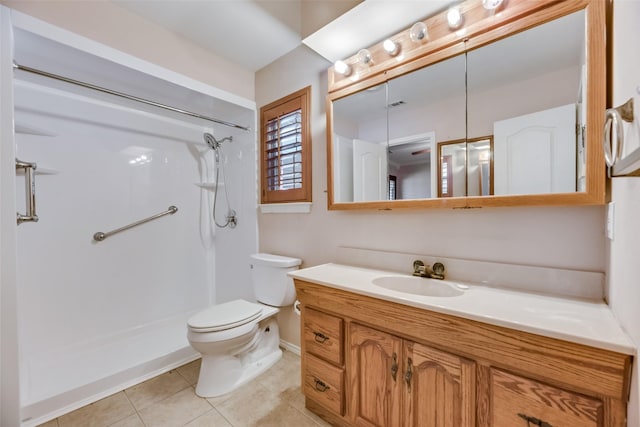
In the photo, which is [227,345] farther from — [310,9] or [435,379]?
[310,9]

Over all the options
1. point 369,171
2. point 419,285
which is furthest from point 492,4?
point 419,285

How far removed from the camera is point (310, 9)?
1.76m

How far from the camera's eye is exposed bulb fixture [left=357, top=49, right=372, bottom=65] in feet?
5.01

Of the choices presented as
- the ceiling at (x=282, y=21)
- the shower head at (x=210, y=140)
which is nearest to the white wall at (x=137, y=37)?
the ceiling at (x=282, y=21)

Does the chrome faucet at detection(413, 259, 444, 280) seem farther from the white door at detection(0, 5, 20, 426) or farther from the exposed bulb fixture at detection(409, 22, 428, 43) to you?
the white door at detection(0, 5, 20, 426)

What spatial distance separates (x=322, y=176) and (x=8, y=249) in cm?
164

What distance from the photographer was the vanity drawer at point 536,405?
0.71m

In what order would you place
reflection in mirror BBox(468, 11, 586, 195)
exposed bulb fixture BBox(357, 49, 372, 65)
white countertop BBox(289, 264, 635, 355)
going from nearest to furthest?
1. white countertop BBox(289, 264, 635, 355)
2. reflection in mirror BBox(468, 11, 586, 195)
3. exposed bulb fixture BBox(357, 49, 372, 65)

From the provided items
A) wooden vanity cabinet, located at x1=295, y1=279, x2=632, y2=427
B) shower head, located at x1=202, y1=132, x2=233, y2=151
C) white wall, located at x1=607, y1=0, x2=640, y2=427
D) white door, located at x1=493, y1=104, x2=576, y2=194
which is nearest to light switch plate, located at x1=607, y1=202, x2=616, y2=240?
white wall, located at x1=607, y1=0, x2=640, y2=427

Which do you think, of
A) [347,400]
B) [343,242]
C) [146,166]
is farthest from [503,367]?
[146,166]

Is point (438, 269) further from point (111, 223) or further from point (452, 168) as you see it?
point (111, 223)

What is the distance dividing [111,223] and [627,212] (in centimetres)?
306

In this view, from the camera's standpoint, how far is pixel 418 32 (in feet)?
4.35

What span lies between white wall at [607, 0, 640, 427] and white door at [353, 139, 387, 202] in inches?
36.2
